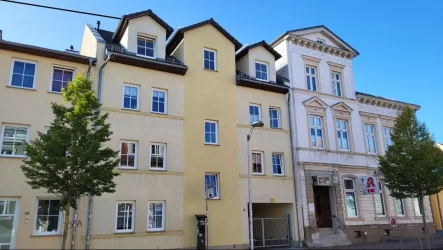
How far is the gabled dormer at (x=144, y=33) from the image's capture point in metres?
20.1

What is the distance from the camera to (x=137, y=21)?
2041 cm

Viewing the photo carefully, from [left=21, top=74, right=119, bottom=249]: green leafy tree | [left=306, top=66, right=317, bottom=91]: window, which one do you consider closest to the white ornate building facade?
[left=306, top=66, right=317, bottom=91]: window

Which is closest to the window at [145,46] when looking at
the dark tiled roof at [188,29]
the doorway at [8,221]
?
the dark tiled roof at [188,29]

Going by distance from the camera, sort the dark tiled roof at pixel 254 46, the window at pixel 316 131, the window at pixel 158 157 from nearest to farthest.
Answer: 1. the window at pixel 158 157
2. the dark tiled roof at pixel 254 46
3. the window at pixel 316 131

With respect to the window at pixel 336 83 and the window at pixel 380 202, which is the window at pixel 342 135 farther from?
the window at pixel 380 202

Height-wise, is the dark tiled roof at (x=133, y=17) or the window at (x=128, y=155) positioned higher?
the dark tiled roof at (x=133, y=17)

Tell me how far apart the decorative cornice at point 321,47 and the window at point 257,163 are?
8.74 meters

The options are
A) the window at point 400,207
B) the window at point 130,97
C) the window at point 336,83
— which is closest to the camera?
the window at point 130,97

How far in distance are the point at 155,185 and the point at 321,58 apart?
51.2 feet

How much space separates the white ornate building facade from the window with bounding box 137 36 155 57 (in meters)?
9.39

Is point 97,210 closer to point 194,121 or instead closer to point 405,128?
point 194,121

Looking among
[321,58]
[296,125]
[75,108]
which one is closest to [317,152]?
[296,125]

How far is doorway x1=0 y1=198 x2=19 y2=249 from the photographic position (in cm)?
1515

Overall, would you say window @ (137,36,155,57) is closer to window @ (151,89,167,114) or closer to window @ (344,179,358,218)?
window @ (151,89,167,114)
